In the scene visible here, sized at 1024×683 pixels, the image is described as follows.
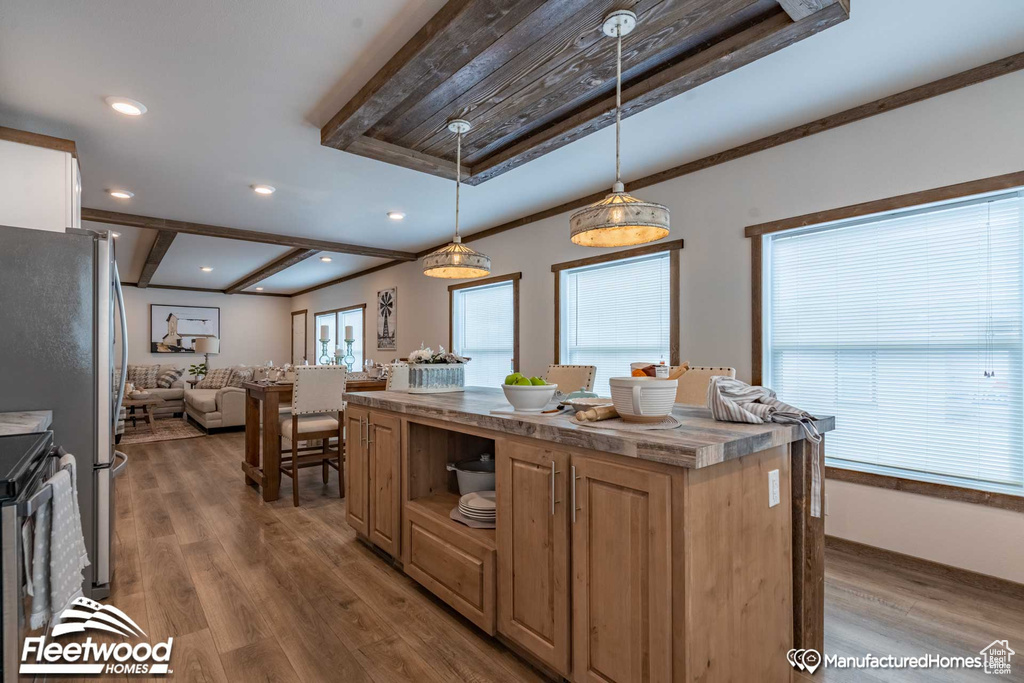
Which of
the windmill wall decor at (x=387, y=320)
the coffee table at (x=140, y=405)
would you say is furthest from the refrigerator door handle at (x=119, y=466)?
the coffee table at (x=140, y=405)

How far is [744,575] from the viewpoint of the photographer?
1585 mm

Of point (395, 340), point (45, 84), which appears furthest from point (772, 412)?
point (395, 340)

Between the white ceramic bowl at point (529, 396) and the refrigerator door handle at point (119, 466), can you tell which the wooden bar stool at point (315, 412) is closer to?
the refrigerator door handle at point (119, 466)

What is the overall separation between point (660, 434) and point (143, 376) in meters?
10.2

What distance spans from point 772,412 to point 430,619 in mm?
1645

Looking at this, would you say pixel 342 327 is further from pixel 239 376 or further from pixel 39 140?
pixel 39 140

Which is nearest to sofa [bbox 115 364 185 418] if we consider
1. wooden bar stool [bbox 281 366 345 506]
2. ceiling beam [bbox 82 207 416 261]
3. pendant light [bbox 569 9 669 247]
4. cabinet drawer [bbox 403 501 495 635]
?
ceiling beam [bbox 82 207 416 261]

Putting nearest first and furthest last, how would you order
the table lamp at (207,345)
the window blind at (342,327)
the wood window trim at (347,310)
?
the wood window trim at (347,310), the window blind at (342,327), the table lamp at (207,345)

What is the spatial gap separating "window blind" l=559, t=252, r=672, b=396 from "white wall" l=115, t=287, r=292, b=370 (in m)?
8.50

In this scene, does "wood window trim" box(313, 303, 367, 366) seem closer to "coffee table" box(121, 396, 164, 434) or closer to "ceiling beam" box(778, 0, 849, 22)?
"coffee table" box(121, 396, 164, 434)

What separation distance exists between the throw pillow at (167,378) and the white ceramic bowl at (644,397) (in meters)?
9.99

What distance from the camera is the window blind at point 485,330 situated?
5.59 metres

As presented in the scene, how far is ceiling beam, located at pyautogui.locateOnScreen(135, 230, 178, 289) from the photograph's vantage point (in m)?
5.63

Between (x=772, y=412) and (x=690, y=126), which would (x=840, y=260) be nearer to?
(x=690, y=126)
